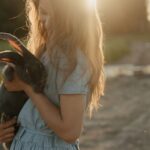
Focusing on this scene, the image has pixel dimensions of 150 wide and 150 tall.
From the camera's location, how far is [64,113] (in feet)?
9.16

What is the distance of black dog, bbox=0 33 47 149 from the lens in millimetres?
2867

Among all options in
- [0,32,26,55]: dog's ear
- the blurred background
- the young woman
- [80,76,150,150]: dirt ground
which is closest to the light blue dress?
the young woman

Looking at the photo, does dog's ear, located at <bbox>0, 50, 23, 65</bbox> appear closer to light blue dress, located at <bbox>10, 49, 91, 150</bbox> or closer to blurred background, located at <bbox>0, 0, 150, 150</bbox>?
light blue dress, located at <bbox>10, 49, 91, 150</bbox>

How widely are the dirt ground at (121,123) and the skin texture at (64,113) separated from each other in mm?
5059

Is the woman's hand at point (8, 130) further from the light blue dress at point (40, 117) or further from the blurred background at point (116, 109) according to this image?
the blurred background at point (116, 109)

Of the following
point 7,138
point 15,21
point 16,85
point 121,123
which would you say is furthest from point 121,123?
point 16,85

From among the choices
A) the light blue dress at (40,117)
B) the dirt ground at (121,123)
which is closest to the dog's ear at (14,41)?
the light blue dress at (40,117)

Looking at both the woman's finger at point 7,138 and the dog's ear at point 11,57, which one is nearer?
the dog's ear at point 11,57

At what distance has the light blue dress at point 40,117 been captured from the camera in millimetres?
2820

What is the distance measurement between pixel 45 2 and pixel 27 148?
64 centimetres

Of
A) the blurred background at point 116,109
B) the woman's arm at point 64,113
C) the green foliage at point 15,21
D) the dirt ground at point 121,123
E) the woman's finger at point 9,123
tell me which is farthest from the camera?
the dirt ground at point 121,123

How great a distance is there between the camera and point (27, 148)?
116 inches

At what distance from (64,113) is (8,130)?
38 cm

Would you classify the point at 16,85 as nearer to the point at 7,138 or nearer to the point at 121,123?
the point at 7,138
